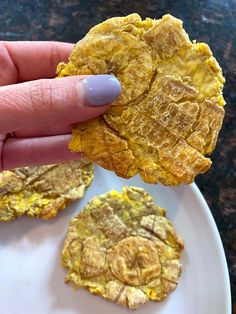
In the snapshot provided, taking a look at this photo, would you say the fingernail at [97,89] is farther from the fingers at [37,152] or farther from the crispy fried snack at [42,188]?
the crispy fried snack at [42,188]

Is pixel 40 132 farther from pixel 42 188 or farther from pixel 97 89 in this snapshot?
pixel 97 89

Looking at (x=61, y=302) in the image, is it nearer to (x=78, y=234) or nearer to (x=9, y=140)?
(x=78, y=234)

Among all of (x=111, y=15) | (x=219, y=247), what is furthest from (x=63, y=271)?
(x=111, y=15)

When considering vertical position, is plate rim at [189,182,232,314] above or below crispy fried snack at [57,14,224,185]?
below

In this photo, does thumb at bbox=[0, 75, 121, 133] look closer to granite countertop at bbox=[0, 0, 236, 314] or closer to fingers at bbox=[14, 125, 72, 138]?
fingers at bbox=[14, 125, 72, 138]

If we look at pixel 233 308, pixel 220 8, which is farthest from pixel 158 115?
pixel 220 8

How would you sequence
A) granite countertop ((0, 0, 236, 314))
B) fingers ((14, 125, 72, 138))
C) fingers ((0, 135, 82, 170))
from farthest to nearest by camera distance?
granite countertop ((0, 0, 236, 314)), fingers ((14, 125, 72, 138)), fingers ((0, 135, 82, 170))

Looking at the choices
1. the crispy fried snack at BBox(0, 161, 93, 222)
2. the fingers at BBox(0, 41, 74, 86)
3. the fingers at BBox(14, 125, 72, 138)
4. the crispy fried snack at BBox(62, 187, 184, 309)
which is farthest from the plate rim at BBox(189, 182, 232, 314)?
the fingers at BBox(0, 41, 74, 86)
